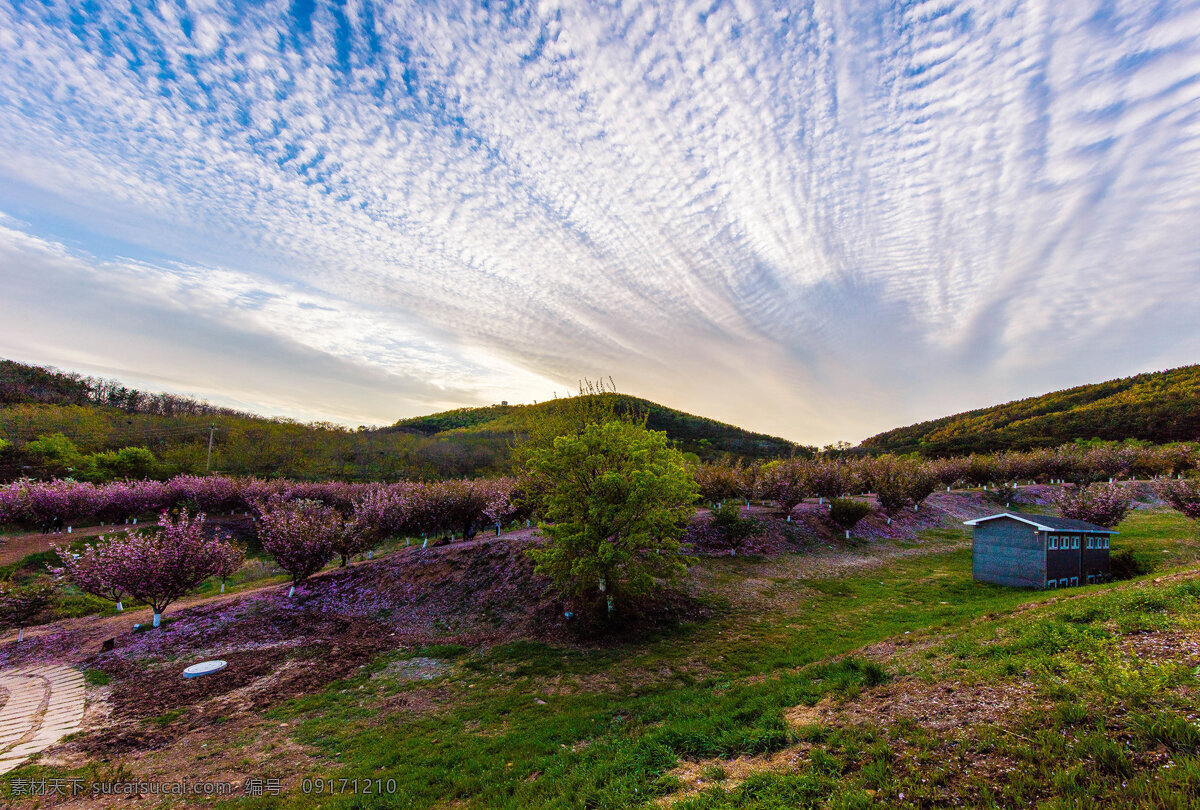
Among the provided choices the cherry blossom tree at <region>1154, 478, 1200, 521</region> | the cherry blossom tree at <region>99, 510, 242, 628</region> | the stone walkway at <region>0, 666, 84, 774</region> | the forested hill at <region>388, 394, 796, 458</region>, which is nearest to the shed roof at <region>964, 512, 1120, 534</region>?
the cherry blossom tree at <region>1154, 478, 1200, 521</region>

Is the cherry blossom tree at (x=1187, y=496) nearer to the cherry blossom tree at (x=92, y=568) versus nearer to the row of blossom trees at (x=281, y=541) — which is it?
the row of blossom trees at (x=281, y=541)

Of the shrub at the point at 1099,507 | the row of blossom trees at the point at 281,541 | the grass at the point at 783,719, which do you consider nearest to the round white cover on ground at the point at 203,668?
the grass at the point at 783,719

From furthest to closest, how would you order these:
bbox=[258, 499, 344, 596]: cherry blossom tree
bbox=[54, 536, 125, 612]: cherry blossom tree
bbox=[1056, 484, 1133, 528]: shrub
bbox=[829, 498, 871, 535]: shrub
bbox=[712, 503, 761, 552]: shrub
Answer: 1. bbox=[829, 498, 871, 535]: shrub
2. bbox=[712, 503, 761, 552]: shrub
3. bbox=[1056, 484, 1133, 528]: shrub
4. bbox=[258, 499, 344, 596]: cherry blossom tree
5. bbox=[54, 536, 125, 612]: cherry blossom tree

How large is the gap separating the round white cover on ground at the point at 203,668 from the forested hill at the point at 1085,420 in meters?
103

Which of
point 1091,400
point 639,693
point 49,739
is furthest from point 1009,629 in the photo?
point 1091,400

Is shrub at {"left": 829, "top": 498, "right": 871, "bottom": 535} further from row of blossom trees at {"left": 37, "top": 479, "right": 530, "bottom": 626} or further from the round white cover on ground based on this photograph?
the round white cover on ground

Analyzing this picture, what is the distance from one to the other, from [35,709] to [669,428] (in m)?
92.3

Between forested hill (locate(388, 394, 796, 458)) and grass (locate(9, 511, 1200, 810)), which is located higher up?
forested hill (locate(388, 394, 796, 458))

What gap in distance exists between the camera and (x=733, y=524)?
2694 centimetres

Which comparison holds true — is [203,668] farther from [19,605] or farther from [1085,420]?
[1085,420]

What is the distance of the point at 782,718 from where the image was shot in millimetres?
8133

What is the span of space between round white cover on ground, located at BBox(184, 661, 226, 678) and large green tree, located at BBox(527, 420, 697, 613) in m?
10.9

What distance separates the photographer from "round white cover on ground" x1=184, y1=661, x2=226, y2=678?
13750mm

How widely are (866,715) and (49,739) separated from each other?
18340 millimetres
